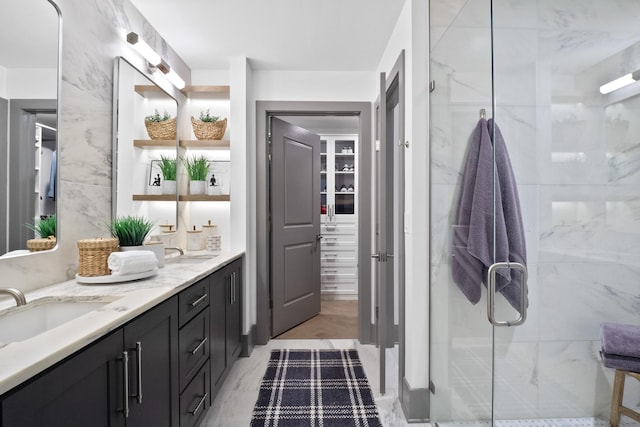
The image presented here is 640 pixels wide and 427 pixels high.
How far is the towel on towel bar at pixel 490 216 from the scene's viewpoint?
133 centimetres

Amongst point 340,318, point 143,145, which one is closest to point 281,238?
point 340,318

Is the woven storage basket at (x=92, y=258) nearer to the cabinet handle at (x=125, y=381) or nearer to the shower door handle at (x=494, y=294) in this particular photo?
the cabinet handle at (x=125, y=381)

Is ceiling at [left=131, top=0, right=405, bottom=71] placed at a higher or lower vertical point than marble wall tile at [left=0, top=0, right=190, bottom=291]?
higher

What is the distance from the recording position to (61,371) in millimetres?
768

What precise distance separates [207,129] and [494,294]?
8.03 feet

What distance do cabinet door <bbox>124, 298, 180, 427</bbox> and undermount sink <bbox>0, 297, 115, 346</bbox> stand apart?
201 mm

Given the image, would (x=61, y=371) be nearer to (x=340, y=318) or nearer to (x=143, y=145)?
(x=143, y=145)

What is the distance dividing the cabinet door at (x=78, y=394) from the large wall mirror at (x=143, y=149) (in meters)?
1.15

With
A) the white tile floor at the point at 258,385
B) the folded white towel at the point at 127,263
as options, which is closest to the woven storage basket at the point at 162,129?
the folded white towel at the point at 127,263

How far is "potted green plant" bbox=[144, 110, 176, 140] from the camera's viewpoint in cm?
232

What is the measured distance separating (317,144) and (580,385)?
10.0ft

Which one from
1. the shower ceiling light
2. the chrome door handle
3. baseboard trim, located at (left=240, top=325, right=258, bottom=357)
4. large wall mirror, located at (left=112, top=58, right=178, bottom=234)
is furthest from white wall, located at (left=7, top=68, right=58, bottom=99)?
the shower ceiling light

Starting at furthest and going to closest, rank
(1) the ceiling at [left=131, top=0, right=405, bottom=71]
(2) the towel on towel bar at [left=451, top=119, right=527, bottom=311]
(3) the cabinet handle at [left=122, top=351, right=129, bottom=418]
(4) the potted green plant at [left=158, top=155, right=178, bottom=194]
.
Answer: (4) the potted green plant at [left=158, top=155, right=178, bottom=194] → (1) the ceiling at [left=131, top=0, right=405, bottom=71] → (2) the towel on towel bar at [left=451, top=119, right=527, bottom=311] → (3) the cabinet handle at [left=122, top=351, right=129, bottom=418]

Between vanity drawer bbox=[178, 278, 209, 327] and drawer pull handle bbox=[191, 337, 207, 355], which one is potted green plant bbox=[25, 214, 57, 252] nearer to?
vanity drawer bbox=[178, 278, 209, 327]
